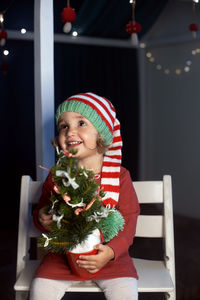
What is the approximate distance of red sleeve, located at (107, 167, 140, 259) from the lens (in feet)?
4.49

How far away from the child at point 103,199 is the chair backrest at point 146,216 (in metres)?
0.08

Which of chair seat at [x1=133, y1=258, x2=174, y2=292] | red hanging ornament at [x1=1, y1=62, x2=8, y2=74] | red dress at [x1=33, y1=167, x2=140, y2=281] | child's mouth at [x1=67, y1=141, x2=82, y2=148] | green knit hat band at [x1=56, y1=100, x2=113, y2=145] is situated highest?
red hanging ornament at [x1=1, y1=62, x2=8, y2=74]

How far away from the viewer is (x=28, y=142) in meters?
3.33

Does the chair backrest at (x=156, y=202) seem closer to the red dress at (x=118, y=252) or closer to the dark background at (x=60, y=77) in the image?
the red dress at (x=118, y=252)

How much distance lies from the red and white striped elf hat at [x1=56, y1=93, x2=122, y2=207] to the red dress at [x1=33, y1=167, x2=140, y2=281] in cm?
5

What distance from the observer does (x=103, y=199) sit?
4.66 ft

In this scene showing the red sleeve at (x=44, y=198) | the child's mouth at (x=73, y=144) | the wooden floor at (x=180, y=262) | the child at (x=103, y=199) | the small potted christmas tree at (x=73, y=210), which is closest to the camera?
the small potted christmas tree at (x=73, y=210)

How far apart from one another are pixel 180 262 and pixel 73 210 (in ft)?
5.23

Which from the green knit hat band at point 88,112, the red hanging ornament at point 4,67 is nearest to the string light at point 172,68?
the red hanging ornament at point 4,67

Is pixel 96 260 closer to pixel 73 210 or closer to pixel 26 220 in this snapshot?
pixel 73 210

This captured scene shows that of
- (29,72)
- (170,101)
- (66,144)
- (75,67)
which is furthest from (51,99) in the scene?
(170,101)

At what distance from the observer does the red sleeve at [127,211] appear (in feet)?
4.49

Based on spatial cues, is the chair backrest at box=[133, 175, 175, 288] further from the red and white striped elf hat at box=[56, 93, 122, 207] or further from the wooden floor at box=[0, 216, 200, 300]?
the wooden floor at box=[0, 216, 200, 300]

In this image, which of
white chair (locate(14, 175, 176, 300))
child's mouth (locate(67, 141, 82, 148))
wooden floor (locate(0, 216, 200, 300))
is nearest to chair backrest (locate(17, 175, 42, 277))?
white chair (locate(14, 175, 176, 300))
